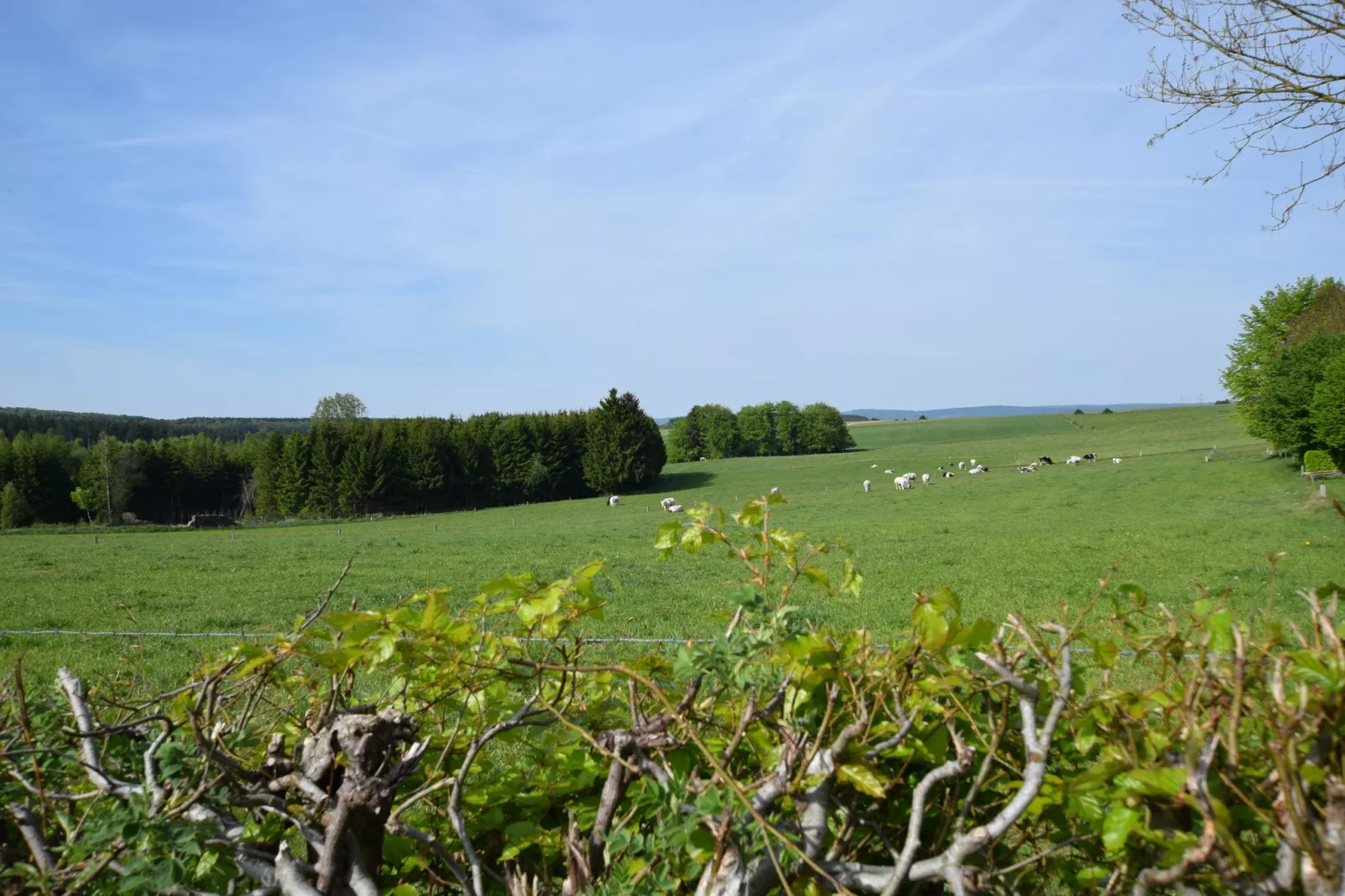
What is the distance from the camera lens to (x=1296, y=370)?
97.9ft

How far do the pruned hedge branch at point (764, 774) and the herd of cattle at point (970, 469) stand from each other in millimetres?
41391

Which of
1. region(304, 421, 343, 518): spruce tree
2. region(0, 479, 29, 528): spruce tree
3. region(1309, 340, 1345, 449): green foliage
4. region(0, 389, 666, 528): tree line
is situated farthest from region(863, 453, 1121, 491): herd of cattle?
region(0, 479, 29, 528): spruce tree

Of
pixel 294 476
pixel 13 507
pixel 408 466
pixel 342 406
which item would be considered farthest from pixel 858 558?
pixel 342 406

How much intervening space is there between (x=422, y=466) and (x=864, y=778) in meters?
59.8

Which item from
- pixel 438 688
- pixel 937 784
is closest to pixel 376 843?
pixel 438 688

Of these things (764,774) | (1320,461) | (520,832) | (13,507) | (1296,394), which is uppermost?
(1296,394)

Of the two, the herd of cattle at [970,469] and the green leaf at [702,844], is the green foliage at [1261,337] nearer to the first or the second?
the herd of cattle at [970,469]

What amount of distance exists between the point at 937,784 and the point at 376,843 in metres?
1.04

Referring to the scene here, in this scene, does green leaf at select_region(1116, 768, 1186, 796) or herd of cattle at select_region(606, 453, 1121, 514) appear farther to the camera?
herd of cattle at select_region(606, 453, 1121, 514)

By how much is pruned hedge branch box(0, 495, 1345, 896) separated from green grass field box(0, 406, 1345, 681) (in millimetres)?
353

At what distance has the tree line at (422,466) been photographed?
5869cm

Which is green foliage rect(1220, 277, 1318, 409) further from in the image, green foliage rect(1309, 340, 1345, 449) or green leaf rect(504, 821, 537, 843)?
green leaf rect(504, 821, 537, 843)

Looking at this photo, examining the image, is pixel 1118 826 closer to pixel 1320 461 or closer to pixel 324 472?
pixel 1320 461

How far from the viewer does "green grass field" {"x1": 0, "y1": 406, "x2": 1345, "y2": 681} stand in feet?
38.1
